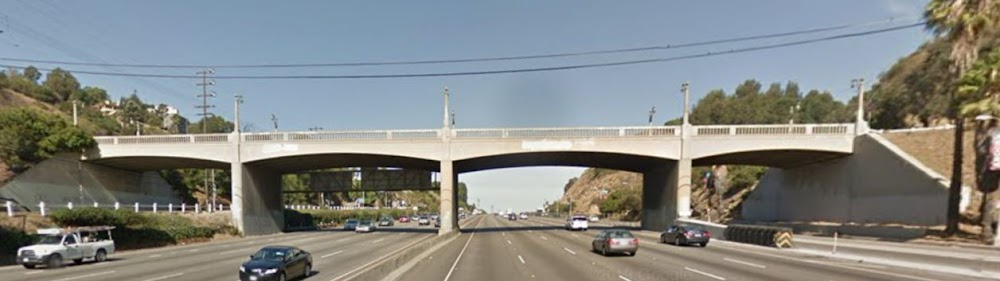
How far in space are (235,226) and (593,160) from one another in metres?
34.6

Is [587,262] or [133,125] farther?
[133,125]

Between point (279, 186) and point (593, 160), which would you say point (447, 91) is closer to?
point (593, 160)

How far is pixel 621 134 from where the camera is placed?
140 ft

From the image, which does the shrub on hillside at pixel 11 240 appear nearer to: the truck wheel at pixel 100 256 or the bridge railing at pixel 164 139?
the truck wheel at pixel 100 256

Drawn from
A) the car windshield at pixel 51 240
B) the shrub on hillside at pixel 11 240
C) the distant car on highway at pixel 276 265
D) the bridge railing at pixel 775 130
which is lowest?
the shrub on hillside at pixel 11 240

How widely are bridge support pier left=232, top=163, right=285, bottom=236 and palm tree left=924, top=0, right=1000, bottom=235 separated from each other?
50.7m

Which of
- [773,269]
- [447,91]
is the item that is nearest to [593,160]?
[447,91]

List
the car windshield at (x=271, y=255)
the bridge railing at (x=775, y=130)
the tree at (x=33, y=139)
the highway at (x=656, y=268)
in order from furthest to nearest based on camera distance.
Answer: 1. the tree at (x=33, y=139)
2. the bridge railing at (x=775, y=130)
3. the car windshield at (x=271, y=255)
4. the highway at (x=656, y=268)

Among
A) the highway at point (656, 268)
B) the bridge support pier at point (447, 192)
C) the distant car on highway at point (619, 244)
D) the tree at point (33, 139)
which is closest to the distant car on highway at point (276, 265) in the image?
the highway at point (656, 268)

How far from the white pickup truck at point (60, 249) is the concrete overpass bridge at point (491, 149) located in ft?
68.1

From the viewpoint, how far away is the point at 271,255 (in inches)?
632

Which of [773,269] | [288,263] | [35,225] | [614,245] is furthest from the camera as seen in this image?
[35,225]

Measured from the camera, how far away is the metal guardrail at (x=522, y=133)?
41.0 m

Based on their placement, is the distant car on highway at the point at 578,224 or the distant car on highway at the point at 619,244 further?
the distant car on highway at the point at 578,224
